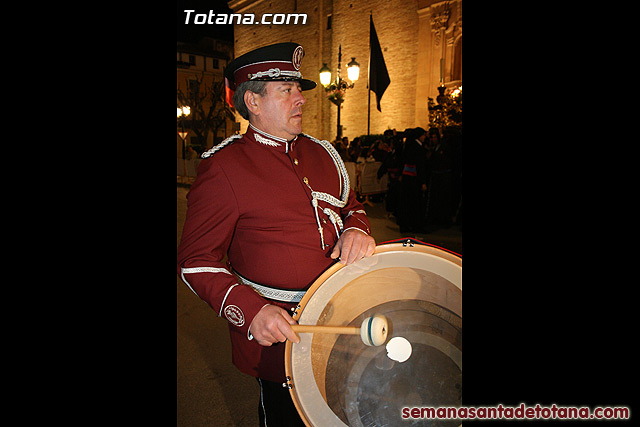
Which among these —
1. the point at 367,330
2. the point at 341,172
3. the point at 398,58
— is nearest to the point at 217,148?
the point at 341,172

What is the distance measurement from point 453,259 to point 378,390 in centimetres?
42

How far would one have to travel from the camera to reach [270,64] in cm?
137

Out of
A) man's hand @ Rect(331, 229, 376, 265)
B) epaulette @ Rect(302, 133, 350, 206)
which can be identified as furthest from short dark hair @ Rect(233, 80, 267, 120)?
man's hand @ Rect(331, 229, 376, 265)

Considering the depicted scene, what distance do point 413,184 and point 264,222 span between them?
6311 millimetres

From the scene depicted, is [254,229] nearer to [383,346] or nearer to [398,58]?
[383,346]

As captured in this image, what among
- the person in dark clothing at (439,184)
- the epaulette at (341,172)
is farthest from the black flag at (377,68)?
the epaulette at (341,172)

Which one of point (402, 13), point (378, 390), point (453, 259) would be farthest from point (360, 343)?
point (402, 13)

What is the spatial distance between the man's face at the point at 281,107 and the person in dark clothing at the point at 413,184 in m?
6.00

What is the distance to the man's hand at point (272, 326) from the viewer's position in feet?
3.54

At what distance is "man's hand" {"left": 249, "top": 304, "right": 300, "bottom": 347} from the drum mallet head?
0.57ft

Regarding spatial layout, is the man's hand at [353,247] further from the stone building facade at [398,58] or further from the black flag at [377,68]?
the stone building facade at [398,58]

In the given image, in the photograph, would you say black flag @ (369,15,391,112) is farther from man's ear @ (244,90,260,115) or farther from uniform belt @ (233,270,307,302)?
uniform belt @ (233,270,307,302)

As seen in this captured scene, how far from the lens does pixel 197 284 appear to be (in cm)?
119
